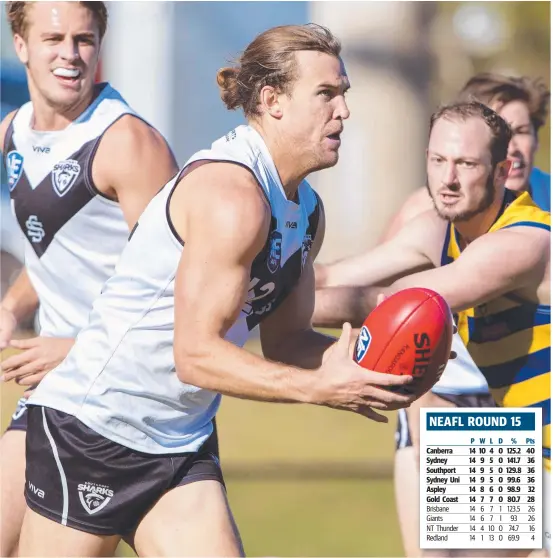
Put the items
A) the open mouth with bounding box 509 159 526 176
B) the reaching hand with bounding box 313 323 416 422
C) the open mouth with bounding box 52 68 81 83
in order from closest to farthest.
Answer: the reaching hand with bounding box 313 323 416 422
the open mouth with bounding box 52 68 81 83
the open mouth with bounding box 509 159 526 176

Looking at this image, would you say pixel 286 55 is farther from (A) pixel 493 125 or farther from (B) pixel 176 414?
(A) pixel 493 125

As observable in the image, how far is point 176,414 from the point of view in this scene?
8.91 feet

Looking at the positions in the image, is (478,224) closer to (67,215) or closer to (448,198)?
(448,198)

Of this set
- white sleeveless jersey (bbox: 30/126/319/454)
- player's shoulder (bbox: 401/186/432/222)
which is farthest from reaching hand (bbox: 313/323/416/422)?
player's shoulder (bbox: 401/186/432/222)

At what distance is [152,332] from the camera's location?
2.64 meters

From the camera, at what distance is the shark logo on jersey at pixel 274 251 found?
8.42 feet

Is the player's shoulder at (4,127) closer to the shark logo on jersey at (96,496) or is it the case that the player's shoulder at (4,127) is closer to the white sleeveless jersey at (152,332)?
the white sleeveless jersey at (152,332)

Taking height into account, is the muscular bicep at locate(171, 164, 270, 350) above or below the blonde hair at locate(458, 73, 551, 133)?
below

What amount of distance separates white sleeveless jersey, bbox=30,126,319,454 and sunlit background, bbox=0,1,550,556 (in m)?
2.38

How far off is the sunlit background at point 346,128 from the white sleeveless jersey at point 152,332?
2.38 meters

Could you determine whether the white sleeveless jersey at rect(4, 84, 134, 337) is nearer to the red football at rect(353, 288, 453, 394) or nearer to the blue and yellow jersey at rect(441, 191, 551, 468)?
the red football at rect(353, 288, 453, 394)

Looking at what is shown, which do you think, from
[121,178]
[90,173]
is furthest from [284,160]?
[90,173]

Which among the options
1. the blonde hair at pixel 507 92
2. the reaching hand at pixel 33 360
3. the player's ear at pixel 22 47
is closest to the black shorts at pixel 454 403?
the blonde hair at pixel 507 92

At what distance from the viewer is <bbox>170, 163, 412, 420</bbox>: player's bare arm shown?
2.34 metres
